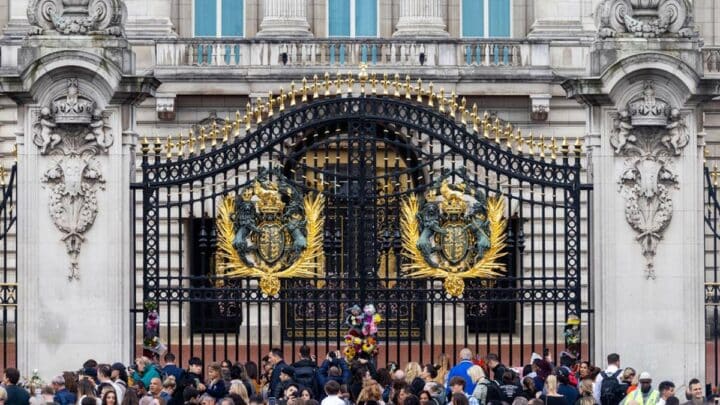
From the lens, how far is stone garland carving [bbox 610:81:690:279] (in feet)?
92.4

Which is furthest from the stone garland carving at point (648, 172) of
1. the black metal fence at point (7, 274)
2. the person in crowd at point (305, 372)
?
the black metal fence at point (7, 274)

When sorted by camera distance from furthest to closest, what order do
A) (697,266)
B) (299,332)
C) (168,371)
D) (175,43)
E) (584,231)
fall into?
(175,43) → (584,231) → (299,332) → (697,266) → (168,371)

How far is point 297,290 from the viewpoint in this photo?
2877 cm

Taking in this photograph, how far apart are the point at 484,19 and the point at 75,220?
17228 millimetres

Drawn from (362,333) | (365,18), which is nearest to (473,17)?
(365,18)

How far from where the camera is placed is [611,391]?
2628cm

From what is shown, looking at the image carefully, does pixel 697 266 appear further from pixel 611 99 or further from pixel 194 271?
pixel 194 271

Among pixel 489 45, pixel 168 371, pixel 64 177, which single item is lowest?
pixel 168 371

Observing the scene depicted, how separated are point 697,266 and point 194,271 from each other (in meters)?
11.1

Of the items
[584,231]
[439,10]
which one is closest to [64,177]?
[584,231]

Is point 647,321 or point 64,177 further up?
point 64,177

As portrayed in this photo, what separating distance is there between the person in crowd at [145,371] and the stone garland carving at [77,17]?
410cm

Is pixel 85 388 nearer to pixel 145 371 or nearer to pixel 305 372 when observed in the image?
pixel 145 371

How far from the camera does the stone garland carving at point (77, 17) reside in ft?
91.8
